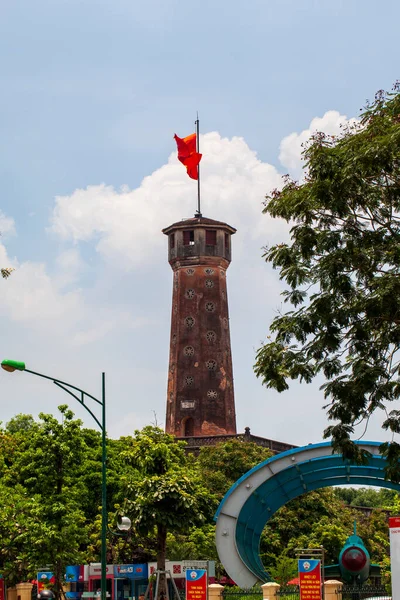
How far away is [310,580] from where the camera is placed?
31.9m

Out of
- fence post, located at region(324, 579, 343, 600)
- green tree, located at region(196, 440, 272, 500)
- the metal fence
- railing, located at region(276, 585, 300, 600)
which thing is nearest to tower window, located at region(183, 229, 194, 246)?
green tree, located at region(196, 440, 272, 500)

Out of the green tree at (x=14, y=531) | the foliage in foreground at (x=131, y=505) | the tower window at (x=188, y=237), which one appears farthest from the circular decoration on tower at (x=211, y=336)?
the green tree at (x=14, y=531)

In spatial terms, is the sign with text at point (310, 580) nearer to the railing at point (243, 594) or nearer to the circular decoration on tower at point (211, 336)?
the railing at point (243, 594)

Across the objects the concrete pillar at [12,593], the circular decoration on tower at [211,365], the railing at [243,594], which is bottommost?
the concrete pillar at [12,593]

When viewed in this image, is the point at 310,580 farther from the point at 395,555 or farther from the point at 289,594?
the point at 395,555

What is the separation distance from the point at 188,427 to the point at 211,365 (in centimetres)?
508

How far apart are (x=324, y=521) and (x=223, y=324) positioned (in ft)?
85.7

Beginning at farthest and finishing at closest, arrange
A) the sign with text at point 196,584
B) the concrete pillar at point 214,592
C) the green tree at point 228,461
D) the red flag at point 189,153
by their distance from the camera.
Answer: the red flag at point 189,153 < the green tree at point 228,461 < the concrete pillar at point 214,592 < the sign with text at point 196,584

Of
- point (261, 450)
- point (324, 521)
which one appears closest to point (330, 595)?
point (324, 521)

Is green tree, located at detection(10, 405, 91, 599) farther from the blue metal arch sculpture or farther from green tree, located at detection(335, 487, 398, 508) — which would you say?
green tree, located at detection(335, 487, 398, 508)

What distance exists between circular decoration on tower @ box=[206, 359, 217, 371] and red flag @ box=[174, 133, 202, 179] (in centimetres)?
1431

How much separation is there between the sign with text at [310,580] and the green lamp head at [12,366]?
438 inches

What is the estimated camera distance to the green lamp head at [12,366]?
28.3m

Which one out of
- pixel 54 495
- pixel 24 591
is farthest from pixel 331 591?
pixel 24 591
